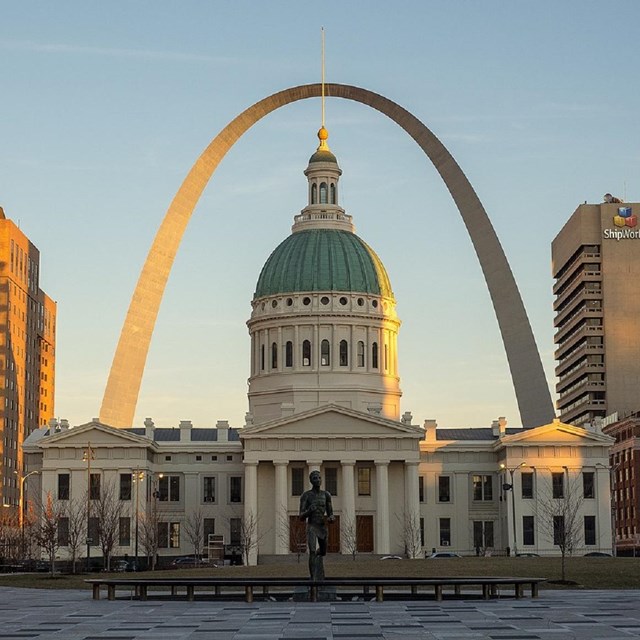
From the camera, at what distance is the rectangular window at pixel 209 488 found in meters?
152

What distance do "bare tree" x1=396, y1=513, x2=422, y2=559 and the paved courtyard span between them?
278 ft

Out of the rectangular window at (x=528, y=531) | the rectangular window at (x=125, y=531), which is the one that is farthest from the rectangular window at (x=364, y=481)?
the rectangular window at (x=125, y=531)

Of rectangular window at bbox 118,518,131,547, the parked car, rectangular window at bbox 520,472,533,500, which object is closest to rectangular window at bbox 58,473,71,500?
rectangular window at bbox 118,518,131,547

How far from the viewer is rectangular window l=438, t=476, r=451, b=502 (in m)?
151

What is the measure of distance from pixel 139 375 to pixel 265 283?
3631cm

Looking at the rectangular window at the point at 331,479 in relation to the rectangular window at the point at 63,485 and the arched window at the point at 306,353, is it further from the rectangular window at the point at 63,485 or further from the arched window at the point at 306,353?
the rectangular window at the point at 63,485

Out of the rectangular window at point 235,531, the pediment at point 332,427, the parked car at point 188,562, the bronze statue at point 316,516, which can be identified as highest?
the pediment at point 332,427

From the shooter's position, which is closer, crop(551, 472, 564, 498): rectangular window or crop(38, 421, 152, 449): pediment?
crop(38, 421, 152, 449): pediment

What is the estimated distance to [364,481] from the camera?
14638cm

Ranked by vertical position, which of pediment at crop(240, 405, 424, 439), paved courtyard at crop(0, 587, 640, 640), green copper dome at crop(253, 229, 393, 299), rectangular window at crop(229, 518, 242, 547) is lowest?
paved courtyard at crop(0, 587, 640, 640)

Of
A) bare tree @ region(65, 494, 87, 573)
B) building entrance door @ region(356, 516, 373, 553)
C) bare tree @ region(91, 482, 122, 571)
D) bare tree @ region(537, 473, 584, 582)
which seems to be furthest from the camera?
building entrance door @ region(356, 516, 373, 553)

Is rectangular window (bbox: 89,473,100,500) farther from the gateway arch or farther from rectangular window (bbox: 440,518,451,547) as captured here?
rectangular window (bbox: 440,518,451,547)

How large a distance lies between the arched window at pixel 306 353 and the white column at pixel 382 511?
24.3 metres

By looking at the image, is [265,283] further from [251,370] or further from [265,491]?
[265,491]
